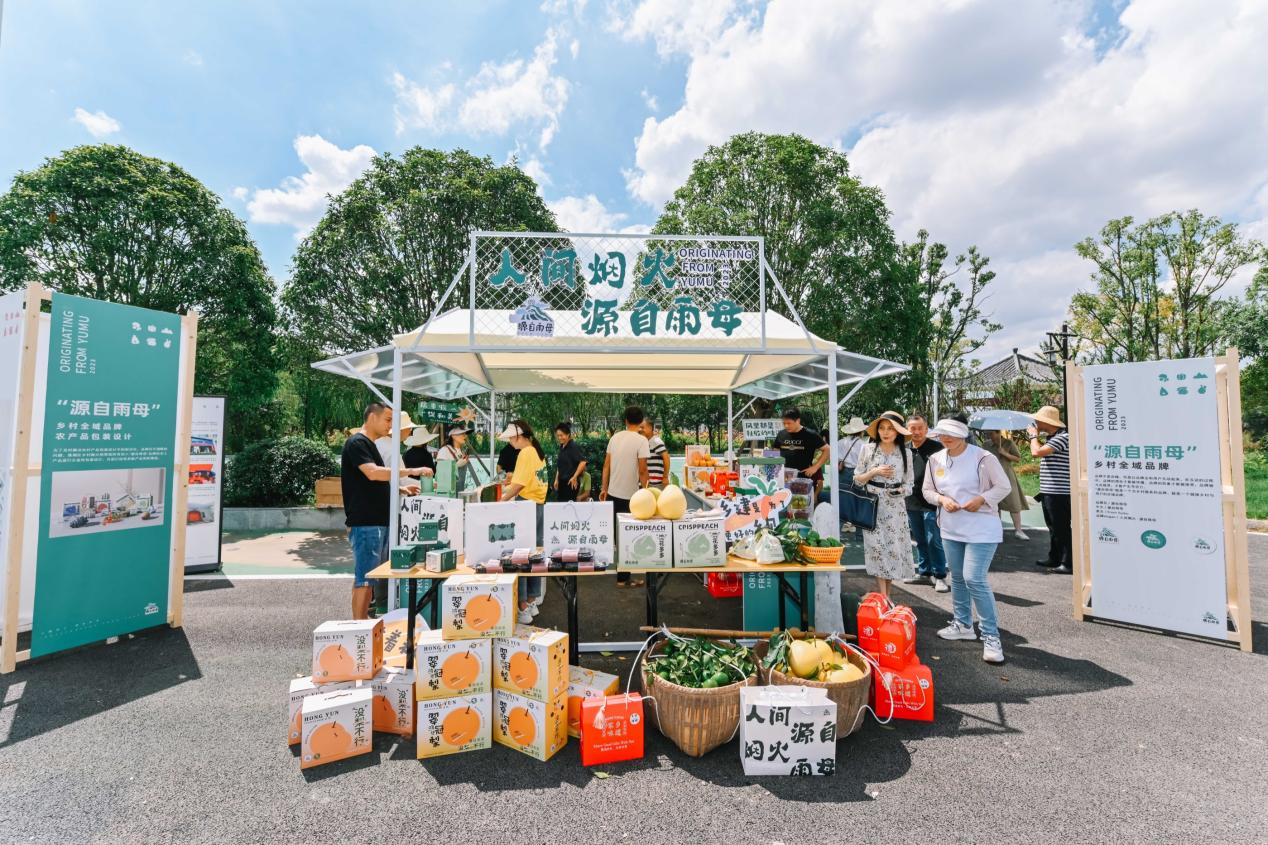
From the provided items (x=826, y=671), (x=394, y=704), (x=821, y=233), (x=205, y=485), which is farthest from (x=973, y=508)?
(x=821, y=233)

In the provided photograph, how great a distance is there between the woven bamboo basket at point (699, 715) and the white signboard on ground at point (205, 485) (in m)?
6.01

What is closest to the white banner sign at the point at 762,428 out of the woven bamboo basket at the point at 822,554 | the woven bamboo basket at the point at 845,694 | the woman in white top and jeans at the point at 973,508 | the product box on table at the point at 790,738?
the woman in white top and jeans at the point at 973,508

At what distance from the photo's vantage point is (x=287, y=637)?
428 cm

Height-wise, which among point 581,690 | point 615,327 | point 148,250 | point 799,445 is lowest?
point 581,690

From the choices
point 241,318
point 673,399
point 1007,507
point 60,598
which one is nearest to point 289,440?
point 241,318

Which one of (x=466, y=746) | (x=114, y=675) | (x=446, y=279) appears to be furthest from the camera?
(x=446, y=279)

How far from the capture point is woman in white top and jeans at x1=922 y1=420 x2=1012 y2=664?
3.74 meters

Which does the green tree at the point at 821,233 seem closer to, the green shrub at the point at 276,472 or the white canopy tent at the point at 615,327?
the white canopy tent at the point at 615,327

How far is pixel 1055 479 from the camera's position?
612 cm

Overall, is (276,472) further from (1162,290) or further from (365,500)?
(1162,290)

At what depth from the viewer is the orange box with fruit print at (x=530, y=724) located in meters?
2.66

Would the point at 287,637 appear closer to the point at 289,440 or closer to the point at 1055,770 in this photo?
the point at 1055,770

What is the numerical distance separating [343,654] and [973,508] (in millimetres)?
3994

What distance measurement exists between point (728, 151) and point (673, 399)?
228 inches
